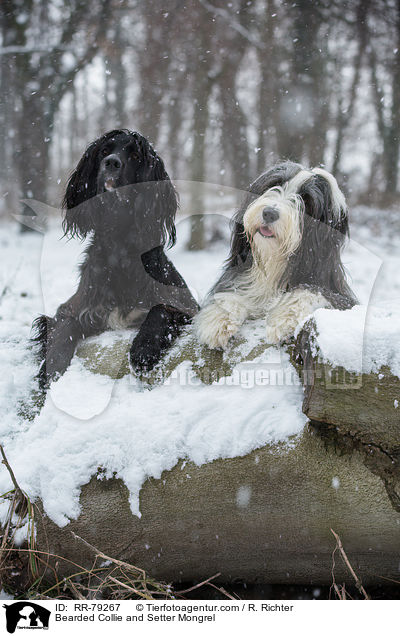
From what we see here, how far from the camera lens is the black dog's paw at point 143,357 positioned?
2693 mm

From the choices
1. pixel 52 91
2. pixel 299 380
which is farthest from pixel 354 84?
pixel 299 380

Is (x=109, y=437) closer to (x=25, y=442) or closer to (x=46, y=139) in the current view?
(x=25, y=442)

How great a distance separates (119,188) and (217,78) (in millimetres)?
7034

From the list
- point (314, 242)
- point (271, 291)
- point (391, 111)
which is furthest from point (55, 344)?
point (391, 111)

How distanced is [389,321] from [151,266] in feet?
4.60

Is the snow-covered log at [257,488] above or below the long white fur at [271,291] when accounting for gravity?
below

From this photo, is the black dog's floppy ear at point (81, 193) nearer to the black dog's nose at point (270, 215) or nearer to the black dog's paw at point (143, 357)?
the black dog's paw at point (143, 357)

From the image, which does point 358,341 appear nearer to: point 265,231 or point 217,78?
point 265,231

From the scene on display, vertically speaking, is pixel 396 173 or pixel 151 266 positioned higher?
pixel 396 173

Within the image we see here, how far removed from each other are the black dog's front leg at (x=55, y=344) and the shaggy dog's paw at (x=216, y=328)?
0.74 meters

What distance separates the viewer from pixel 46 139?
30.3 ft
